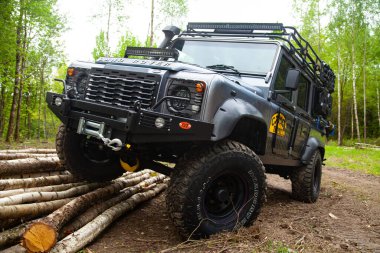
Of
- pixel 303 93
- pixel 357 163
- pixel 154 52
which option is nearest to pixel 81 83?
pixel 154 52

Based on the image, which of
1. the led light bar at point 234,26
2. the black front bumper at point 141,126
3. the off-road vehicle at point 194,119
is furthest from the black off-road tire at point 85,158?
the led light bar at point 234,26

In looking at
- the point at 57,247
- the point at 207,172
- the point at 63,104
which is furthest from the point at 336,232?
the point at 63,104

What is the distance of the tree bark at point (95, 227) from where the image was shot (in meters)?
3.13

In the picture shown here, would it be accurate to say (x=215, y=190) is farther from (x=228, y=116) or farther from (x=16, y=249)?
(x=16, y=249)

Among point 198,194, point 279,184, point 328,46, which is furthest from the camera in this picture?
point 328,46

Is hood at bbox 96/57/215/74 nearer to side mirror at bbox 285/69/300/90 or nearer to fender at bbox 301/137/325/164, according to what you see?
side mirror at bbox 285/69/300/90

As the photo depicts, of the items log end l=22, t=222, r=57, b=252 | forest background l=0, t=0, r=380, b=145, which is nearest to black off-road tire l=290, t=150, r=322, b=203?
log end l=22, t=222, r=57, b=252

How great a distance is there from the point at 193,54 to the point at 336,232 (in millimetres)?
3066

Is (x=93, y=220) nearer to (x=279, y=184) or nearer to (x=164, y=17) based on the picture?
(x=279, y=184)

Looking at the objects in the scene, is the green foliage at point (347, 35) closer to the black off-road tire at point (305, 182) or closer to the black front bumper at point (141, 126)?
the black off-road tire at point (305, 182)

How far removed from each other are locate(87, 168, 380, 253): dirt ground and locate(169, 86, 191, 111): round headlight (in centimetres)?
128

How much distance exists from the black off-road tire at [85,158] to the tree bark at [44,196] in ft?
0.44

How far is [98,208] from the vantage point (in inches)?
166

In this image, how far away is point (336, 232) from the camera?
439 cm
